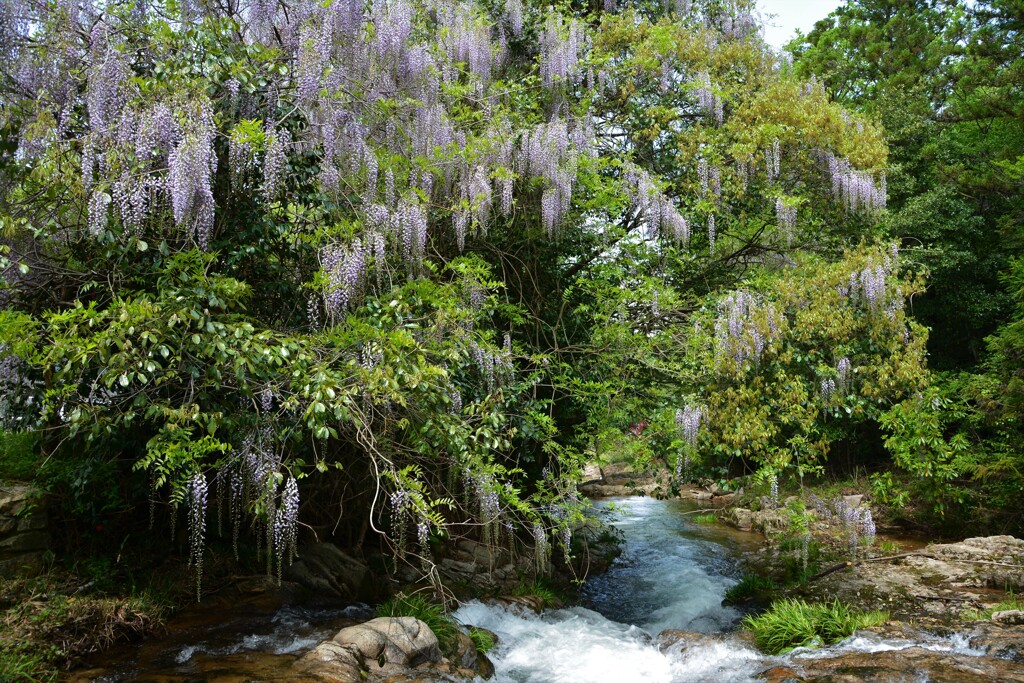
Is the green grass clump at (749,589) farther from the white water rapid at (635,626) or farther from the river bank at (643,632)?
the white water rapid at (635,626)

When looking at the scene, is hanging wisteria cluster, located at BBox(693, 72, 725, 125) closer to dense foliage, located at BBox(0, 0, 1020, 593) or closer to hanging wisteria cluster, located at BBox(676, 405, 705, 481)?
dense foliage, located at BBox(0, 0, 1020, 593)

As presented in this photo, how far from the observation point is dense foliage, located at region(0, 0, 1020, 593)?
4.25 meters

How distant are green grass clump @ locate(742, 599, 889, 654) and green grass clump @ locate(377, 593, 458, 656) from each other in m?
2.70

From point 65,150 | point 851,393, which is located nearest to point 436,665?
point 65,150

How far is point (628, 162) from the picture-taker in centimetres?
751

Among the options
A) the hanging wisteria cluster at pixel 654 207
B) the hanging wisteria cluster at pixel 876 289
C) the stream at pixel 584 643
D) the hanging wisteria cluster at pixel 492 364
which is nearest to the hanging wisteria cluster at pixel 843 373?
the hanging wisteria cluster at pixel 876 289

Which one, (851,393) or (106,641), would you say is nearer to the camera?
(106,641)

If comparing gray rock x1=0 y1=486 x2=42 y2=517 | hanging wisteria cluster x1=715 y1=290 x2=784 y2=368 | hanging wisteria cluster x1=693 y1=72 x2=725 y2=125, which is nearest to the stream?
gray rock x1=0 y1=486 x2=42 y2=517

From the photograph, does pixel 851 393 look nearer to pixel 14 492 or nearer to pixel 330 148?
pixel 330 148

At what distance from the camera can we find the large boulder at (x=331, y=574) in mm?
5832

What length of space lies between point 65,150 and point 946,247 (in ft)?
42.8

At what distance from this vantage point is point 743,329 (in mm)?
6738

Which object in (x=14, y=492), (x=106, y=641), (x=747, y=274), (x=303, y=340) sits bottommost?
(x=106, y=641)

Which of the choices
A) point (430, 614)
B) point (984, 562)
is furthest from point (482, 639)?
point (984, 562)
